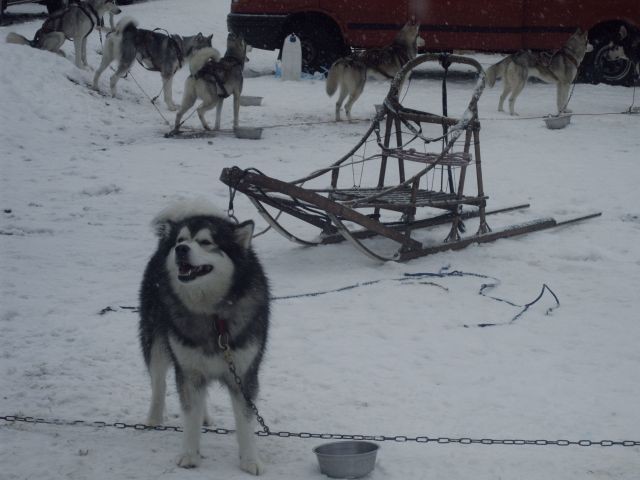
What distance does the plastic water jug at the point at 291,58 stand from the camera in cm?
1409

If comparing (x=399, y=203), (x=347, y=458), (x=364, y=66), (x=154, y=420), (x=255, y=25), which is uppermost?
(x=255, y=25)

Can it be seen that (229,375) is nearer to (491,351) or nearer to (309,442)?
(309,442)

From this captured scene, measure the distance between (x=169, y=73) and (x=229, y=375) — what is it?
943 cm

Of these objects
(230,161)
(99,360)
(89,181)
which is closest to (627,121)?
(230,161)

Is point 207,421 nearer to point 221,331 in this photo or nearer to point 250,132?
point 221,331

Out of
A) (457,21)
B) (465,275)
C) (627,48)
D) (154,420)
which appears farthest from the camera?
(457,21)

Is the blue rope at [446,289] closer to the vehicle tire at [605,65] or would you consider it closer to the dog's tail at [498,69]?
the dog's tail at [498,69]

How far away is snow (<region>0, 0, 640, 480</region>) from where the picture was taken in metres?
3.65

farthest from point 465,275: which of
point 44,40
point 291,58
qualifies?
point 291,58

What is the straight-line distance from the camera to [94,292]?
5.62 m

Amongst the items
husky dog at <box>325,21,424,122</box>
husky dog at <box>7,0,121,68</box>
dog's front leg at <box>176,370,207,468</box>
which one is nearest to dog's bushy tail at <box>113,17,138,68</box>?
husky dog at <box>7,0,121,68</box>

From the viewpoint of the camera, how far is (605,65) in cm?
1461

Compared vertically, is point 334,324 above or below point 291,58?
below

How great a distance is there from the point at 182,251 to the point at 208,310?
0.25 metres
